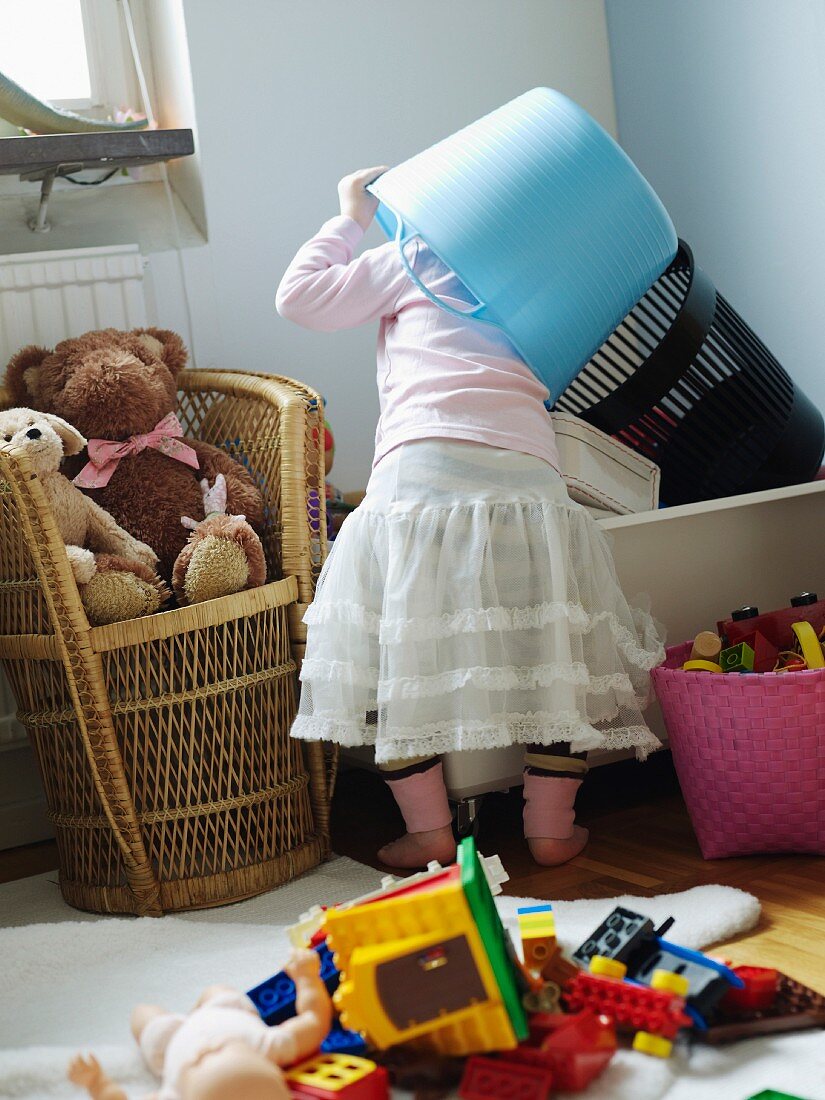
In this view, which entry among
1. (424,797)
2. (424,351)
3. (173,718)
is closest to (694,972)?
(424,797)

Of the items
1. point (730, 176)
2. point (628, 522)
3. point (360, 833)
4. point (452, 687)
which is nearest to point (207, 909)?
point (360, 833)

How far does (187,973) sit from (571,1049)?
463 mm

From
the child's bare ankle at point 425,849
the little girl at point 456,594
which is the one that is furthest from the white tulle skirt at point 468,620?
the child's bare ankle at point 425,849

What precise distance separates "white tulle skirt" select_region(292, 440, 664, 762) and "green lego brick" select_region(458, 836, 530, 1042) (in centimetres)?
39

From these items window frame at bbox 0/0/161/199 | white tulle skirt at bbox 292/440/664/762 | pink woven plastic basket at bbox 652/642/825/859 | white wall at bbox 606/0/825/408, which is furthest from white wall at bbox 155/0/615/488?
pink woven plastic basket at bbox 652/642/825/859

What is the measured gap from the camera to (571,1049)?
3.01 feet

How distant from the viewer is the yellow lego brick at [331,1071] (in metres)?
0.90

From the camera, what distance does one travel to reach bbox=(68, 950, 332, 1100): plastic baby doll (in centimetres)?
86

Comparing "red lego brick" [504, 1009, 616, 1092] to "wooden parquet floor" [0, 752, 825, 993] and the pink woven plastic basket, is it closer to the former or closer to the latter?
"wooden parquet floor" [0, 752, 825, 993]

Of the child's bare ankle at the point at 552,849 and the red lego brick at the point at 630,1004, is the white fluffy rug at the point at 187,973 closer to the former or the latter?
the red lego brick at the point at 630,1004

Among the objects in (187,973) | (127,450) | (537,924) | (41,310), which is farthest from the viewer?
(41,310)

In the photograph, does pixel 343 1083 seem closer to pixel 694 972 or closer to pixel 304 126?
pixel 694 972

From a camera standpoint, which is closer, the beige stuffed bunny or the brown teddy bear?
the beige stuffed bunny

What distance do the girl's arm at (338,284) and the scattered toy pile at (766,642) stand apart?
22.5 inches
